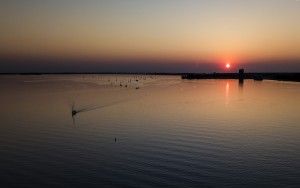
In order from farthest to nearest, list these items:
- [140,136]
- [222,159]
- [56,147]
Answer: [140,136]
[56,147]
[222,159]

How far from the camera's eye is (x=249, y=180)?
16.4m

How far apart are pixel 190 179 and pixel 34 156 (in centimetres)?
1030

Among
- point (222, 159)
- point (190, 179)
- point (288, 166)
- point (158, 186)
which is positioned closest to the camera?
point (158, 186)

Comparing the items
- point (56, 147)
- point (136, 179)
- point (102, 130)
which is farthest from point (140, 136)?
point (136, 179)

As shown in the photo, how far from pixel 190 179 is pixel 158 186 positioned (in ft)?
6.16

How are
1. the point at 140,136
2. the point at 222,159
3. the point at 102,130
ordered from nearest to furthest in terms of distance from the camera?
the point at 222,159 → the point at 140,136 → the point at 102,130

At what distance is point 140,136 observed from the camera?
2791 centimetres

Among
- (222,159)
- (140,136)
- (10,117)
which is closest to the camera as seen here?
(222,159)

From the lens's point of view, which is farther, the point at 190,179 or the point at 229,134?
the point at 229,134

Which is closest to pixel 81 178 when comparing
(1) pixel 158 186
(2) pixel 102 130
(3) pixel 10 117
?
(1) pixel 158 186

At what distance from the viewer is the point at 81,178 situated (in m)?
16.9

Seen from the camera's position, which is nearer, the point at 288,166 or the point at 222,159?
Result: the point at 288,166

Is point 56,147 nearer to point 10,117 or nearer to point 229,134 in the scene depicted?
point 229,134

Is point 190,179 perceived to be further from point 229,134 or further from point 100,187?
point 229,134
